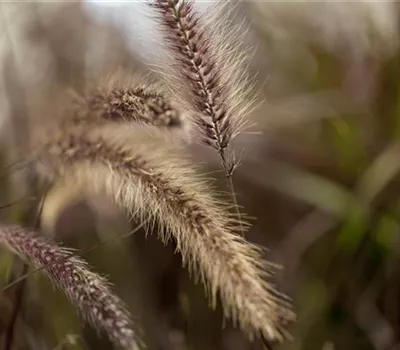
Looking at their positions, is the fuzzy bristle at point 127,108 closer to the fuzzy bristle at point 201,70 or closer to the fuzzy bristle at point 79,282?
the fuzzy bristle at point 201,70

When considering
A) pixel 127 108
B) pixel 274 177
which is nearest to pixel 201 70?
pixel 127 108

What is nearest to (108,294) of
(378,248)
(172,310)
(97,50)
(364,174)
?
(172,310)

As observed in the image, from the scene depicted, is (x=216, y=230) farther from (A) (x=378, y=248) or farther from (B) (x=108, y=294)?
(A) (x=378, y=248)

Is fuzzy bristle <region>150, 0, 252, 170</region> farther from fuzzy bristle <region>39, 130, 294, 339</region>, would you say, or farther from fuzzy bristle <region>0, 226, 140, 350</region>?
fuzzy bristle <region>0, 226, 140, 350</region>

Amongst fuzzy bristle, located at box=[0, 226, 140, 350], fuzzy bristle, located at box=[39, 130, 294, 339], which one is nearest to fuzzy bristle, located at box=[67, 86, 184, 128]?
fuzzy bristle, located at box=[39, 130, 294, 339]

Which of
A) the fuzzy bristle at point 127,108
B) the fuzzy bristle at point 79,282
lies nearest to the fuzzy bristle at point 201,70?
the fuzzy bristle at point 127,108

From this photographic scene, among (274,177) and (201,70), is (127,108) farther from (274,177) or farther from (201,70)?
(274,177)
